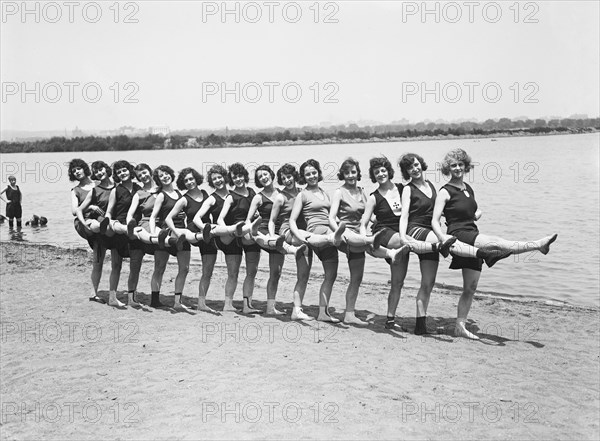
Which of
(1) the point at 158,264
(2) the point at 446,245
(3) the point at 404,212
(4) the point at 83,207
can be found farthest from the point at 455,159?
(4) the point at 83,207

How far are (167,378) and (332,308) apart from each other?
3.72 metres

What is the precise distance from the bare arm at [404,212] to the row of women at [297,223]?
0.01 meters

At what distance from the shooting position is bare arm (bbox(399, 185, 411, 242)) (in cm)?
795

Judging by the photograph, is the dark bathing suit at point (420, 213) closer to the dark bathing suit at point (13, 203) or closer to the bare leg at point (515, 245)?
the bare leg at point (515, 245)

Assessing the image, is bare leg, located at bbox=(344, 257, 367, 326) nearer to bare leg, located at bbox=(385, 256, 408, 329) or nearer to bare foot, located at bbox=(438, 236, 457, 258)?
bare leg, located at bbox=(385, 256, 408, 329)

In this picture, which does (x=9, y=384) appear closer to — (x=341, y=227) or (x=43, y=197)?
(x=341, y=227)

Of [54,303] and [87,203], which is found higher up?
[87,203]

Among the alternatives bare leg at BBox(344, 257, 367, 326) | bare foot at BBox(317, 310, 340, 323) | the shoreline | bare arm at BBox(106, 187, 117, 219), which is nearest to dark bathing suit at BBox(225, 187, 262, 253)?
bare foot at BBox(317, 310, 340, 323)

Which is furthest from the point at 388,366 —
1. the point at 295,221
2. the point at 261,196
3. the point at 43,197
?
the point at 43,197

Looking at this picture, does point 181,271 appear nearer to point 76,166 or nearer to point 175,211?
point 175,211

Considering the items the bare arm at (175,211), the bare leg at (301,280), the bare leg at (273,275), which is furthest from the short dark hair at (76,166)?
the bare leg at (301,280)

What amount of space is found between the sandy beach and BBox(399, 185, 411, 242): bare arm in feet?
4.40

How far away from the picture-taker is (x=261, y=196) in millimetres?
9000

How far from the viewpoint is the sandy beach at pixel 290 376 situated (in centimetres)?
590
